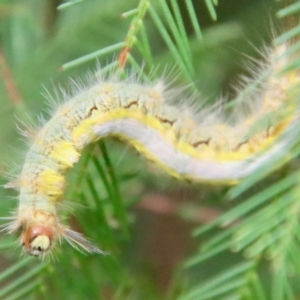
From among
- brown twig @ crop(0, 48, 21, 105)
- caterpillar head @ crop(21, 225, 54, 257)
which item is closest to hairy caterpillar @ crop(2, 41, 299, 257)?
caterpillar head @ crop(21, 225, 54, 257)

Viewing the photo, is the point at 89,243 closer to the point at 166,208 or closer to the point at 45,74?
the point at 45,74

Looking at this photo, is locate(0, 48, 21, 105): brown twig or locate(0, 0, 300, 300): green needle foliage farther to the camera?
locate(0, 48, 21, 105): brown twig

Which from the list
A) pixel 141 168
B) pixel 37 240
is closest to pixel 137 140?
pixel 141 168

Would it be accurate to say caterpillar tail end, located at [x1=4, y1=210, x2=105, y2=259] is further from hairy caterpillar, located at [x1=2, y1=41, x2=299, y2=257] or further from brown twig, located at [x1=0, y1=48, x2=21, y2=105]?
brown twig, located at [x1=0, y1=48, x2=21, y2=105]

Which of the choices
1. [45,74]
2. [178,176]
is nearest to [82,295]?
[178,176]

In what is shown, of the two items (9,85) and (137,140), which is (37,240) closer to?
(137,140)

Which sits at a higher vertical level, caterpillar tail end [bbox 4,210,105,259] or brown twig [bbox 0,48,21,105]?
brown twig [bbox 0,48,21,105]

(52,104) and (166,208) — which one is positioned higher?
(52,104)
